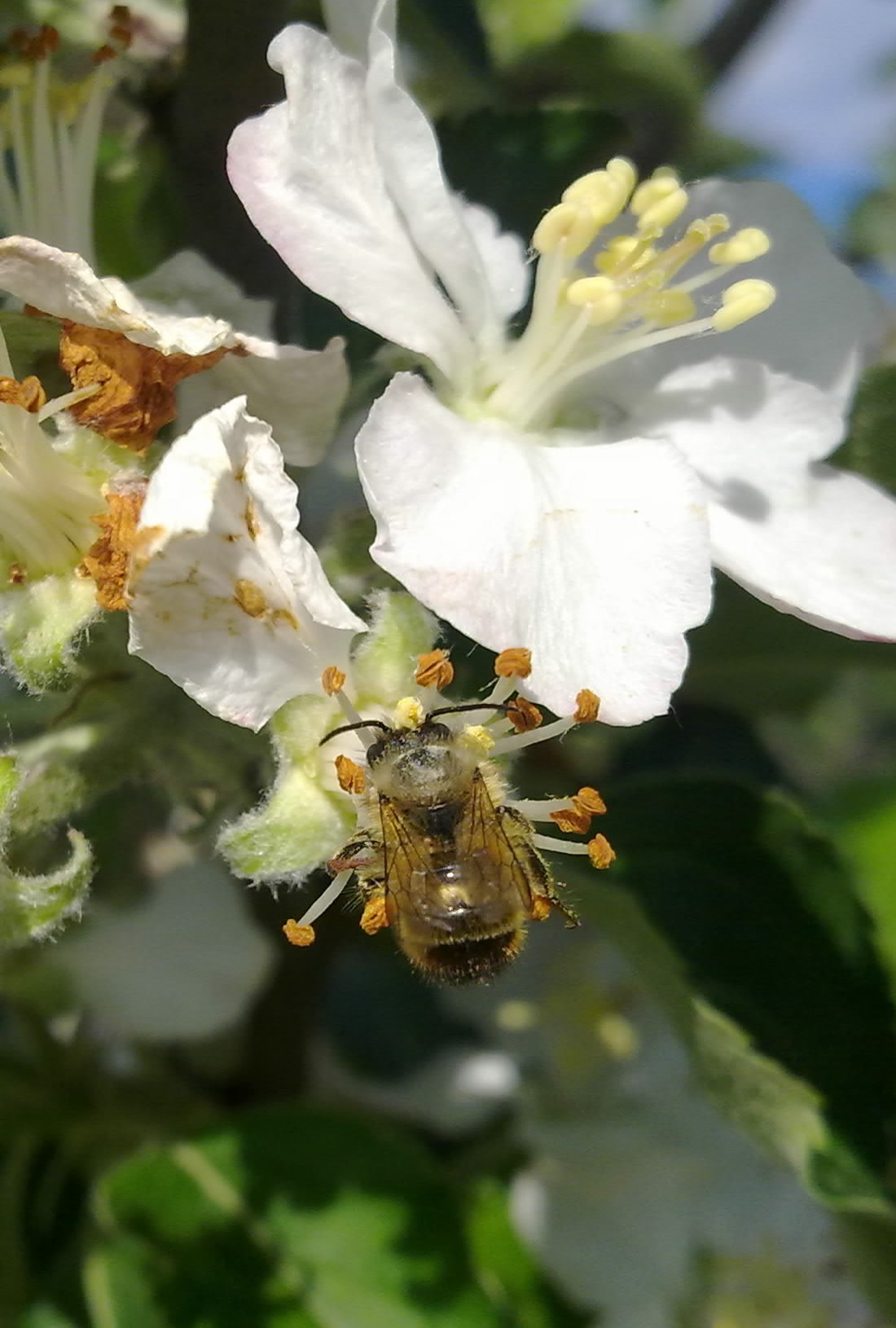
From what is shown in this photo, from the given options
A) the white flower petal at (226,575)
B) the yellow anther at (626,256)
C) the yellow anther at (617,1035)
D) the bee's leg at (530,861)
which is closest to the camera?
the white flower petal at (226,575)

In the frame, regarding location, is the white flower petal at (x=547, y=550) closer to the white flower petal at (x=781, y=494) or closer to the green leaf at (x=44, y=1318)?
the white flower petal at (x=781, y=494)

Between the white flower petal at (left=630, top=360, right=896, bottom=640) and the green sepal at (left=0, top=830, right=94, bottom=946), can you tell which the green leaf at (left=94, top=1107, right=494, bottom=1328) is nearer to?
the green sepal at (left=0, top=830, right=94, bottom=946)

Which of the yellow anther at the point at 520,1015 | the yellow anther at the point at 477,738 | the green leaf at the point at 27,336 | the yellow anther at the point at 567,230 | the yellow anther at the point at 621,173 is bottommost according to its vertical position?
the yellow anther at the point at 520,1015

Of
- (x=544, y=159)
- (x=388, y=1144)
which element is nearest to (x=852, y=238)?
(x=544, y=159)

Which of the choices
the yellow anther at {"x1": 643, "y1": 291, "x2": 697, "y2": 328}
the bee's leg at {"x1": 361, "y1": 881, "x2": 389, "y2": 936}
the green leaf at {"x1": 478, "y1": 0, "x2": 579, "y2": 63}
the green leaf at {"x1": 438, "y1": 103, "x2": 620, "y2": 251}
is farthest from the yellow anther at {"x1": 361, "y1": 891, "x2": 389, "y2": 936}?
the green leaf at {"x1": 478, "y1": 0, "x2": 579, "y2": 63}

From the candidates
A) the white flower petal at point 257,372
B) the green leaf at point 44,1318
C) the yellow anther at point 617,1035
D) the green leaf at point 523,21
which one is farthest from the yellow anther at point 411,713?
the green leaf at point 523,21

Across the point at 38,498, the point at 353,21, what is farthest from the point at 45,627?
the point at 353,21
